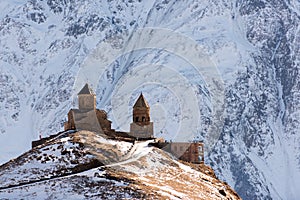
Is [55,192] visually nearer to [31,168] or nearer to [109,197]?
[109,197]

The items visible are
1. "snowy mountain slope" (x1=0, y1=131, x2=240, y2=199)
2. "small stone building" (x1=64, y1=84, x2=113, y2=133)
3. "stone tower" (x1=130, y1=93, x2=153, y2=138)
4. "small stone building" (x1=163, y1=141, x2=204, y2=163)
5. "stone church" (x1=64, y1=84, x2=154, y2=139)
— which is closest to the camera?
"snowy mountain slope" (x1=0, y1=131, x2=240, y2=199)

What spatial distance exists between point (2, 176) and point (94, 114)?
107ft

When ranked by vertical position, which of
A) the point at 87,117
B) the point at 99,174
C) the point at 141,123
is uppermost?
the point at 87,117

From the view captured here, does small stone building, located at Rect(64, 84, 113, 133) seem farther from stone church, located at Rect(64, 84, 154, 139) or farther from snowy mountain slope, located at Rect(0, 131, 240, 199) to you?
snowy mountain slope, located at Rect(0, 131, 240, 199)

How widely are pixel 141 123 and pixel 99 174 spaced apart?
4437cm

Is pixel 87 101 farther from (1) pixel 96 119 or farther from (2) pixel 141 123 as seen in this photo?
(2) pixel 141 123

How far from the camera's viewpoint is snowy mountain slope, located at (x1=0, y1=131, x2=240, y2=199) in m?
74.8

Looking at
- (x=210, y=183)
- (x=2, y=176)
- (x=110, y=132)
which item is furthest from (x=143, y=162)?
(x=110, y=132)

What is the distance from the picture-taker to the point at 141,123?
123500 millimetres

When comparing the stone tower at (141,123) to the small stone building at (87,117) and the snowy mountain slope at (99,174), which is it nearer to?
the small stone building at (87,117)

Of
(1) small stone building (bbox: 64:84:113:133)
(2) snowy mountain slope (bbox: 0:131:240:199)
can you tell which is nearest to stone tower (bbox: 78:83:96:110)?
(1) small stone building (bbox: 64:84:113:133)

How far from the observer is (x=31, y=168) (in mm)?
87562

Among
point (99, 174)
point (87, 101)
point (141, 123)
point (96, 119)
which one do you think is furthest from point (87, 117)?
point (99, 174)

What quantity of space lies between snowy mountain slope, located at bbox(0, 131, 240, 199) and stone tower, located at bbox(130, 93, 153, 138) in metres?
15.5
